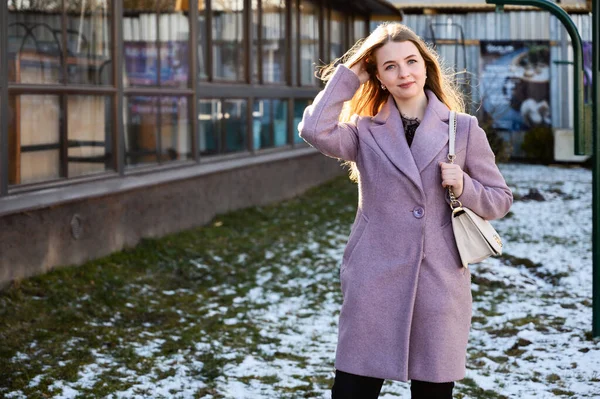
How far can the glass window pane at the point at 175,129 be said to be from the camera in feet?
34.0

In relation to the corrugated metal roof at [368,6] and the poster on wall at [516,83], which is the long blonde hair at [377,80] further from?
the poster on wall at [516,83]

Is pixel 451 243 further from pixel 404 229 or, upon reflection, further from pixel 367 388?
pixel 367 388

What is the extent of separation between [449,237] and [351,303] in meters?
0.40

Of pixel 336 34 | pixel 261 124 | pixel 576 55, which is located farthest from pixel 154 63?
pixel 336 34

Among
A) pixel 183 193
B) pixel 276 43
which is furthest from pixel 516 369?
pixel 276 43

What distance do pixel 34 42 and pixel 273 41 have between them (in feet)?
22.7

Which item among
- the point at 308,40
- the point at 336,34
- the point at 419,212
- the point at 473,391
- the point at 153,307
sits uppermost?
the point at 336,34

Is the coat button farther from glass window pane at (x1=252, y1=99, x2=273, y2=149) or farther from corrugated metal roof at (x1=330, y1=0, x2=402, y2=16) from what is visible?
corrugated metal roof at (x1=330, y1=0, x2=402, y2=16)

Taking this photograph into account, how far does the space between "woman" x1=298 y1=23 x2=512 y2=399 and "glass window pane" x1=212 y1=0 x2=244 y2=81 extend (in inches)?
331

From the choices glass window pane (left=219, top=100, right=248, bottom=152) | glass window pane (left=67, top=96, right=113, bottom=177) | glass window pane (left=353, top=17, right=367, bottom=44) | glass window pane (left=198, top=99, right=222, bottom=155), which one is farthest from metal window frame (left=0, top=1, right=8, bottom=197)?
glass window pane (left=353, top=17, right=367, bottom=44)

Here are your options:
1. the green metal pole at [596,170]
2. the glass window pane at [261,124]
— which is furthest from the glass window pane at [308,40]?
the green metal pole at [596,170]

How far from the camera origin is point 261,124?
1383 cm

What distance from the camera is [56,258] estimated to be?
779 centimetres

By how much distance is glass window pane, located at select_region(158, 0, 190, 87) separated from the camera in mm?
10305
